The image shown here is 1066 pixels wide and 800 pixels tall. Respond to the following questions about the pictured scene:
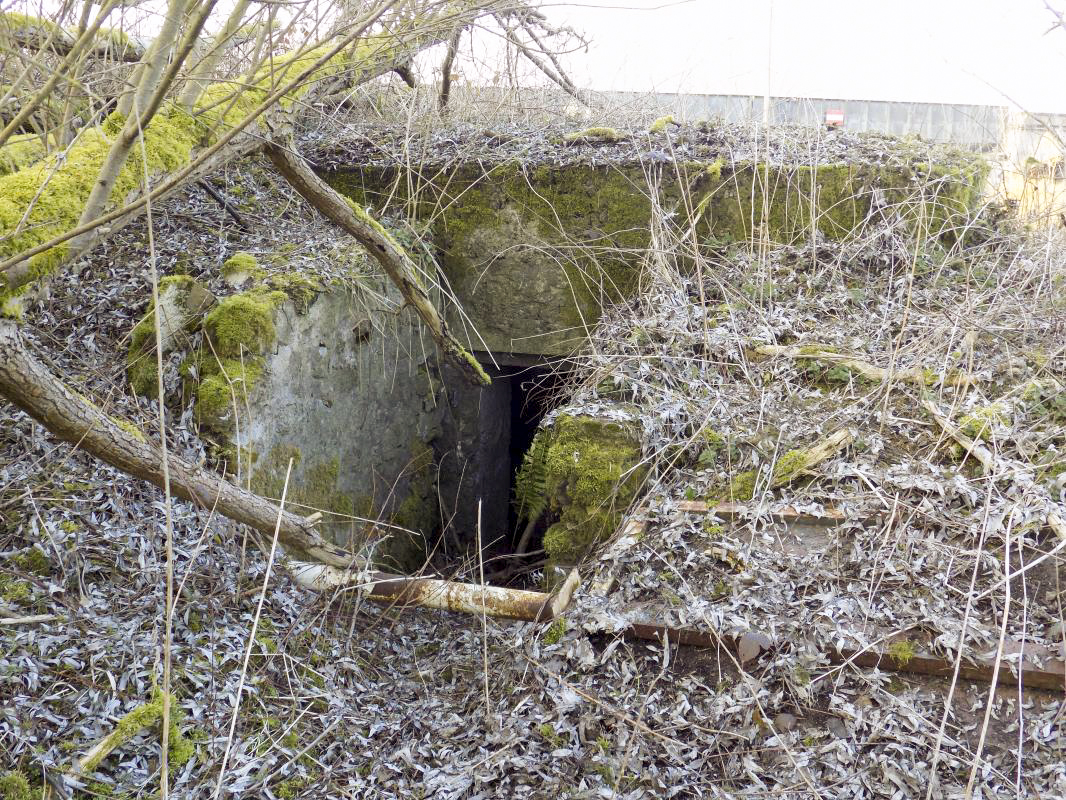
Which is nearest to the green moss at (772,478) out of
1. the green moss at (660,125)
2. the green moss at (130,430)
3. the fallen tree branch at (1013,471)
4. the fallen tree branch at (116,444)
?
the fallen tree branch at (1013,471)

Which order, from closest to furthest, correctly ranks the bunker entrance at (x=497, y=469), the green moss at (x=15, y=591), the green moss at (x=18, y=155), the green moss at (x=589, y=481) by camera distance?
the green moss at (x=15, y=591) → the green moss at (x=589, y=481) → the green moss at (x=18, y=155) → the bunker entrance at (x=497, y=469)

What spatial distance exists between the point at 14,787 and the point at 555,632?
4.97 ft

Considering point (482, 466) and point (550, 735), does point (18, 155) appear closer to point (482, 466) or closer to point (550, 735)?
point (482, 466)

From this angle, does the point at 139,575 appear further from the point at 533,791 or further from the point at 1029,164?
the point at 1029,164

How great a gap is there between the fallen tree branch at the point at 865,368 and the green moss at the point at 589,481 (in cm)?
90

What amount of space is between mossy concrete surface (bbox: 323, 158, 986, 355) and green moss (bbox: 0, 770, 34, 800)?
128 inches

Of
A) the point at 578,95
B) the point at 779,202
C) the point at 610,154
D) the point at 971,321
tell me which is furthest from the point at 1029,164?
the point at 578,95

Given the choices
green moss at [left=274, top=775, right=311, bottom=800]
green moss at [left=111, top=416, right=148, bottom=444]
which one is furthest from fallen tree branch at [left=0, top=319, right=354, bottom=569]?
green moss at [left=274, top=775, right=311, bottom=800]

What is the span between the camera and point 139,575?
104 inches

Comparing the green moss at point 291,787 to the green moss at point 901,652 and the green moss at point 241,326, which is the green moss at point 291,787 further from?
the green moss at point 241,326

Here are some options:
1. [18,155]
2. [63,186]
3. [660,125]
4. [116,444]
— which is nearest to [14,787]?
[116,444]

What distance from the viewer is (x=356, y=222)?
3459mm

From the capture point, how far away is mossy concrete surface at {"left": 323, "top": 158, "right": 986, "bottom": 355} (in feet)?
14.7

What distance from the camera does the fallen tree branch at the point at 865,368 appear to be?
3115mm
